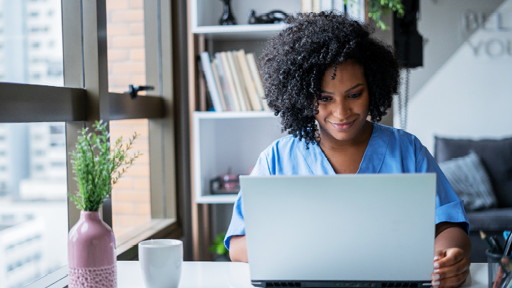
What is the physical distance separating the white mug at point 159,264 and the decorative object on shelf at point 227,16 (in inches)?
61.3

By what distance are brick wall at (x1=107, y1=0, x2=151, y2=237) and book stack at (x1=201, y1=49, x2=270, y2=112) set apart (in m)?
0.32

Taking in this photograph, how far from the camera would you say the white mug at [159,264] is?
→ 946 millimetres

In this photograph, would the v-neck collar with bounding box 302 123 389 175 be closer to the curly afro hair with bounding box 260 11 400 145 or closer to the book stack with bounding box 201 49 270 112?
the curly afro hair with bounding box 260 11 400 145

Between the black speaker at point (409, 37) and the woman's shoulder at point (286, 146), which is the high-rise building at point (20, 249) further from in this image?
the black speaker at point (409, 37)

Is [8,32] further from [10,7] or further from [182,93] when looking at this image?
[182,93]

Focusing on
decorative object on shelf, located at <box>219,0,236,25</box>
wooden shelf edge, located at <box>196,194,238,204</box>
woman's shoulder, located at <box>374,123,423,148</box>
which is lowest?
wooden shelf edge, located at <box>196,194,238,204</box>

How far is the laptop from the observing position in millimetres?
783

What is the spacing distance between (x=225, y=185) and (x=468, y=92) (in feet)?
8.00

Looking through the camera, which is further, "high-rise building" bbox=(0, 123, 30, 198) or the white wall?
the white wall

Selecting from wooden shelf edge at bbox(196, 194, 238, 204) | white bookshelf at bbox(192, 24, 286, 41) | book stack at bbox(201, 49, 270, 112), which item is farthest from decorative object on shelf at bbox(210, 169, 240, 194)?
white bookshelf at bbox(192, 24, 286, 41)

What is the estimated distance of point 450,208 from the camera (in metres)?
1.22


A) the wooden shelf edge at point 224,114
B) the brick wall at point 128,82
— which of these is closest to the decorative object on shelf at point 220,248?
the brick wall at point 128,82

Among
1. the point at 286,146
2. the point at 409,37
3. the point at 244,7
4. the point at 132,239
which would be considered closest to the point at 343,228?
the point at 286,146

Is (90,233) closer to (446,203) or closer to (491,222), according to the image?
(446,203)
